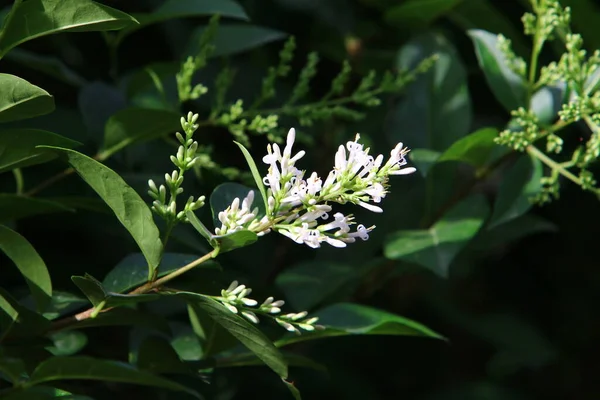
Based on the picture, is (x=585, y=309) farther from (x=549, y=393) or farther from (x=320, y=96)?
(x=320, y=96)

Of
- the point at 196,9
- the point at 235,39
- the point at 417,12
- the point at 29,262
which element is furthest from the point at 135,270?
the point at 417,12

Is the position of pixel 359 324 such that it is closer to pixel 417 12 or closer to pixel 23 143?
pixel 23 143

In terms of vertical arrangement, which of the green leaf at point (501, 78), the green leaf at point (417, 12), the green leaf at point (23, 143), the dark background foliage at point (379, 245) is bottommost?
the dark background foliage at point (379, 245)

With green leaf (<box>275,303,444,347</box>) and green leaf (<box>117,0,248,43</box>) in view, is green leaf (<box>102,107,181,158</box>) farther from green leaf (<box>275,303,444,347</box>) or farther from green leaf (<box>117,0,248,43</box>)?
green leaf (<box>275,303,444,347</box>)

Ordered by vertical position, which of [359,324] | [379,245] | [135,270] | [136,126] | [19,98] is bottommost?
[379,245]

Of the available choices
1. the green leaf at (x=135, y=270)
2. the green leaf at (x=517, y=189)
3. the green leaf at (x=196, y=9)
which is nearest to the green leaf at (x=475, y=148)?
the green leaf at (x=517, y=189)

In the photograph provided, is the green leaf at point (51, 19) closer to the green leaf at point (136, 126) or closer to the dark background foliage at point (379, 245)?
the green leaf at point (136, 126)

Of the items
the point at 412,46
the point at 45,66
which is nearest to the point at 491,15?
the point at 412,46
